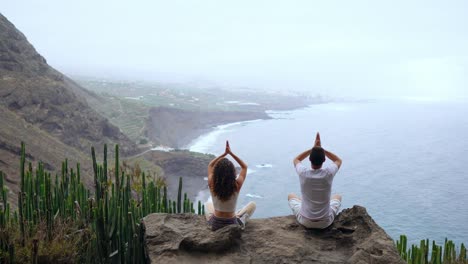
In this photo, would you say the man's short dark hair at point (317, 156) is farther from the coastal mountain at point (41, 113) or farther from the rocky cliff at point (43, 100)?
the rocky cliff at point (43, 100)

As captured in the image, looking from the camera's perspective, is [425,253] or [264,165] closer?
[425,253]

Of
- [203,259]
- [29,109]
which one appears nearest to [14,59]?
[29,109]

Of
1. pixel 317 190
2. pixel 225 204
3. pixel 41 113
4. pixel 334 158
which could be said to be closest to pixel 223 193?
pixel 225 204

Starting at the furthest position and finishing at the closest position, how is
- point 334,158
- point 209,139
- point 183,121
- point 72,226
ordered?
point 183,121
point 209,139
point 72,226
point 334,158

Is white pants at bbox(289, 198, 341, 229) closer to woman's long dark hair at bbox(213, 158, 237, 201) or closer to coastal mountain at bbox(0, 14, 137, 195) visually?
woman's long dark hair at bbox(213, 158, 237, 201)

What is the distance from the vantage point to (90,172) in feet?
64.2

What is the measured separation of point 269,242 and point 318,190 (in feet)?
2.21

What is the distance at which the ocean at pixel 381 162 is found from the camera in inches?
562

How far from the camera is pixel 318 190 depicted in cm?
432

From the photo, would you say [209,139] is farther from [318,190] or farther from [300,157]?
[318,190]

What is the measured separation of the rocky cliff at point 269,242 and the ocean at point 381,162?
408 cm

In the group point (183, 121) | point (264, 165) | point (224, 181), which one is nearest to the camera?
point (224, 181)

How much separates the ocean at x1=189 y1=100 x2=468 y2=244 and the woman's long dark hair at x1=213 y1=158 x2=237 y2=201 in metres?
4.30

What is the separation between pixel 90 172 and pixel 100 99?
57.3 feet
